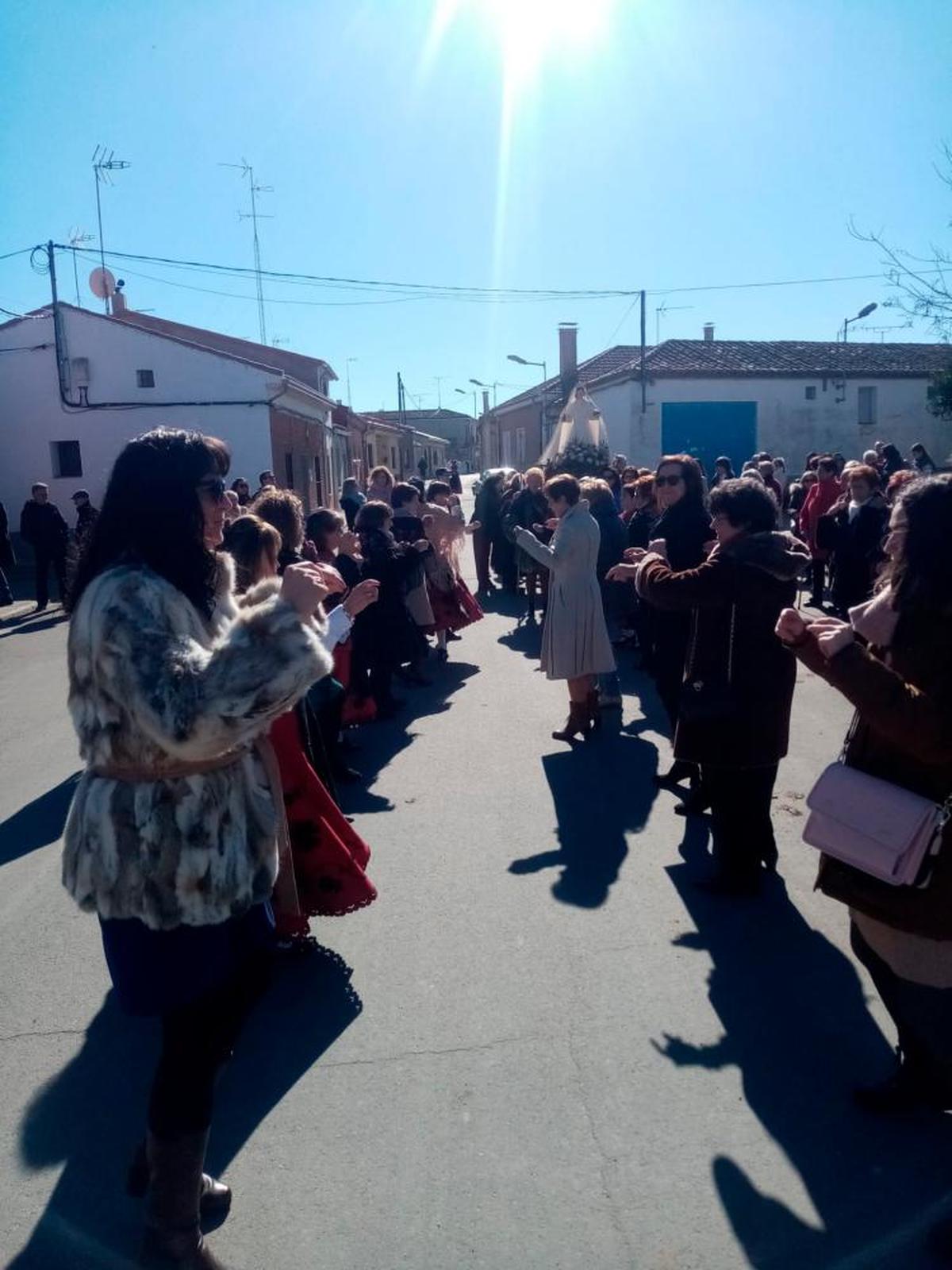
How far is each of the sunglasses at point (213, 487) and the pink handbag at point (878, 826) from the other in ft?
5.43

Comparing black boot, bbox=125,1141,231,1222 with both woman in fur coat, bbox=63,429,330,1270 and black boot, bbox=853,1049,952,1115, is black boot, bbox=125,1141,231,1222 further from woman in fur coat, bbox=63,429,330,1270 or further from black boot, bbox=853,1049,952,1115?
black boot, bbox=853,1049,952,1115

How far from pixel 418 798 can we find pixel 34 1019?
8.60ft

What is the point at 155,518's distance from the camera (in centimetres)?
219

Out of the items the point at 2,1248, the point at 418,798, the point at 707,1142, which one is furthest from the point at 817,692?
the point at 2,1248

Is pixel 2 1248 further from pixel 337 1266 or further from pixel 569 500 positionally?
pixel 569 500

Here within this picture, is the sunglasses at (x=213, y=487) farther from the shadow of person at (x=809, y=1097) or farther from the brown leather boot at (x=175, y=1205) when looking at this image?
the shadow of person at (x=809, y=1097)

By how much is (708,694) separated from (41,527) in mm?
12946

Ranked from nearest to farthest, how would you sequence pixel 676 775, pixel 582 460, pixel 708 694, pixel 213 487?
pixel 213 487, pixel 708 694, pixel 676 775, pixel 582 460

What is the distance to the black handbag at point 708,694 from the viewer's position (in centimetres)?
421

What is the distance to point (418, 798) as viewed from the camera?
5.87m

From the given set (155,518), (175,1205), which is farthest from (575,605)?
(175,1205)

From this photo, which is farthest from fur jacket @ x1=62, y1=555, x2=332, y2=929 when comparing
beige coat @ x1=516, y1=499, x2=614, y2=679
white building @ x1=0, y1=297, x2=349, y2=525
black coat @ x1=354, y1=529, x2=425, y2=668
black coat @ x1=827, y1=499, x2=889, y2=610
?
white building @ x1=0, y1=297, x2=349, y2=525

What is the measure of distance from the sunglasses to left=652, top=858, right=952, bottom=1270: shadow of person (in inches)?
85.5

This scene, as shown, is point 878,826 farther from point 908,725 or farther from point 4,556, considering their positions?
point 4,556
